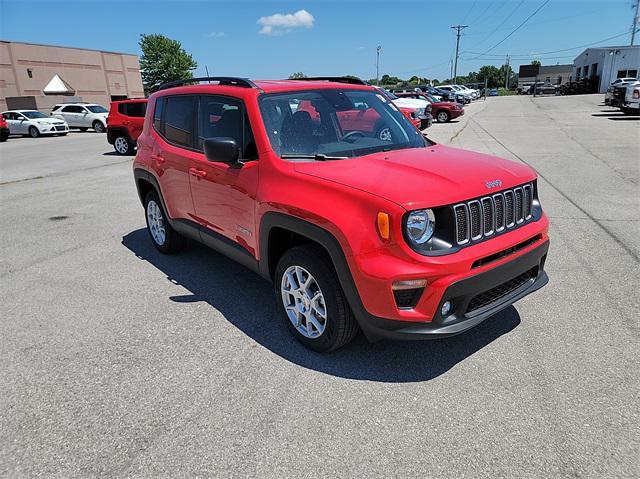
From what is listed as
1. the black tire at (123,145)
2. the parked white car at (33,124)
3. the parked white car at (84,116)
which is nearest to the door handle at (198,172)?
the black tire at (123,145)

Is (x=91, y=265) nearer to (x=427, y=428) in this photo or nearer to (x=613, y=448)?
(x=427, y=428)

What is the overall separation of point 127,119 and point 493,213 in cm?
1538

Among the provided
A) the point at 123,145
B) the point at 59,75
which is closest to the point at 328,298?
the point at 123,145

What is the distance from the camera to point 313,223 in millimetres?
2949

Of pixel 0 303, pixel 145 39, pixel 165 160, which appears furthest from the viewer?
pixel 145 39

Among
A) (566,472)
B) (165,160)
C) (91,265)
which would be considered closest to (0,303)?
(91,265)

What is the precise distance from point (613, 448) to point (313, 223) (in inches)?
80.0

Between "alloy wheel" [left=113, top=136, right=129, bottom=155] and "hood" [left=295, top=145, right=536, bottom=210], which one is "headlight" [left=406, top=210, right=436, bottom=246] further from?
"alloy wheel" [left=113, top=136, right=129, bottom=155]

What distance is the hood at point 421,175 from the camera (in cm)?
272

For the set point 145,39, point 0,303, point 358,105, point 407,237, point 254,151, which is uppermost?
point 145,39

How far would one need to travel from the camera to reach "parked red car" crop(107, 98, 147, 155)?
15.6 metres

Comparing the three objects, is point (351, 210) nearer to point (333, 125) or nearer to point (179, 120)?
point (333, 125)

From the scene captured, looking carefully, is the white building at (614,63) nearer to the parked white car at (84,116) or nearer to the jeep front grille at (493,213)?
the parked white car at (84,116)

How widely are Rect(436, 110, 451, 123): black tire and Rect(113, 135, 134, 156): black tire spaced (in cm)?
1641
